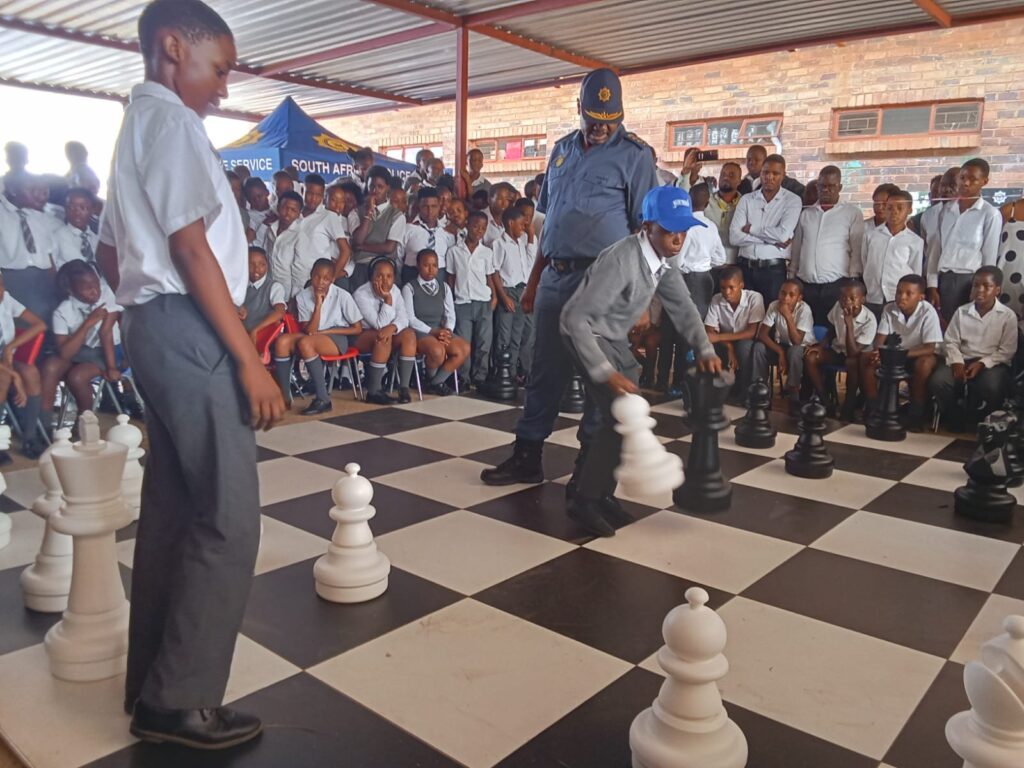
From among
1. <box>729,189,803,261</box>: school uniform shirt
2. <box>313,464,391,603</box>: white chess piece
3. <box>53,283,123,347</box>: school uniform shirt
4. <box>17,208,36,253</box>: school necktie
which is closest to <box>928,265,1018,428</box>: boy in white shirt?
<box>729,189,803,261</box>: school uniform shirt

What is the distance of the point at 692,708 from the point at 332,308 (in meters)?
3.95

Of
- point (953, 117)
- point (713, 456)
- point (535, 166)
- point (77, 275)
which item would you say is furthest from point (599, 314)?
point (535, 166)

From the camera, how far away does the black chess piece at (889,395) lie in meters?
4.10

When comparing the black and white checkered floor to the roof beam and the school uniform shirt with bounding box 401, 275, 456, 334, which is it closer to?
the school uniform shirt with bounding box 401, 275, 456, 334

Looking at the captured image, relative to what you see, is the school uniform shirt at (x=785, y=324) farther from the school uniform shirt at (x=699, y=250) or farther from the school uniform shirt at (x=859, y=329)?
the school uniform shirt at (x=699, y=250)

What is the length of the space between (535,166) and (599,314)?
9.98m

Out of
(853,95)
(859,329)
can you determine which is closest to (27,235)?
(859,329)

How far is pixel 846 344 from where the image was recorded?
4711 millimetres

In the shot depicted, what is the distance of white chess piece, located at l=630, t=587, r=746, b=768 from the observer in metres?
1.37

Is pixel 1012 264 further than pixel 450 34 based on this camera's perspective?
No

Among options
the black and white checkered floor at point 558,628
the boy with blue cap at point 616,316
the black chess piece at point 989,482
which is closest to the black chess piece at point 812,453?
the black and white checkered floor at point 558,628

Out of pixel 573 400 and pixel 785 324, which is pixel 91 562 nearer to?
pixel 573 400

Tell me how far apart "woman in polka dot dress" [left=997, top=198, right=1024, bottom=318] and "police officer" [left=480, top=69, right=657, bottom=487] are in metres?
3.04

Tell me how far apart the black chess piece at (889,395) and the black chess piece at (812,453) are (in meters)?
0.90
